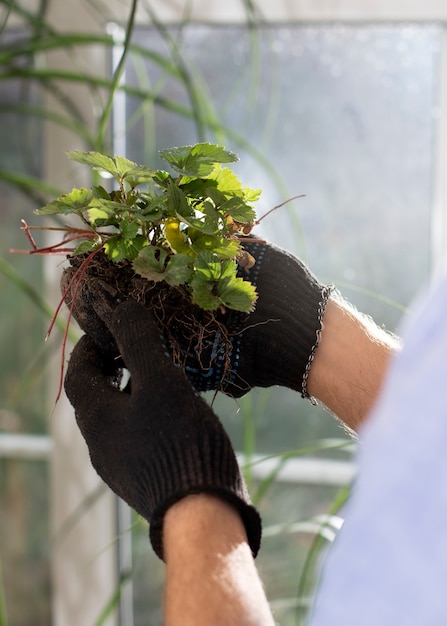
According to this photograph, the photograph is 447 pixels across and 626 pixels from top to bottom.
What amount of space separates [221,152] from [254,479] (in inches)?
22.7

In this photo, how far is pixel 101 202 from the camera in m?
0.43

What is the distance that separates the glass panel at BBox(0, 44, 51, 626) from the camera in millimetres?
917

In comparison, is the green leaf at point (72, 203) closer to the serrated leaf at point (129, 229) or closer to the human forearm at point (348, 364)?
the serrated leaf at point (129, 229)

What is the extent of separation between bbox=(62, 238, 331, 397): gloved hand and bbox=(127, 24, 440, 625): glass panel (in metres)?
0.33

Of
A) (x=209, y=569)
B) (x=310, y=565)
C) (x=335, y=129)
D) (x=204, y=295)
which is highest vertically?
(x=335, y=129)

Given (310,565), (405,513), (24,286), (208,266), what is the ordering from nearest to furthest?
(405,513), (208,266), (24,286), (310,565)

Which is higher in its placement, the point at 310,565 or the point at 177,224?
the point at 177,224

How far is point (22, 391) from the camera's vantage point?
889 mm

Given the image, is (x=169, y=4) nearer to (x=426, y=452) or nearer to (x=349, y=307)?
(x=349, y=307)

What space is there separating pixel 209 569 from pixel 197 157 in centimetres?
23

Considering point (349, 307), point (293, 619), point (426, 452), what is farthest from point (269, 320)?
point (293, 619)

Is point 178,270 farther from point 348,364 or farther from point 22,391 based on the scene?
point 22,391

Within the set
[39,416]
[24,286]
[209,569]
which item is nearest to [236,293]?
[209,569]

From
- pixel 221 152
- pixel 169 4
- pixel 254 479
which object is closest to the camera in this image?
pixel 221 152
